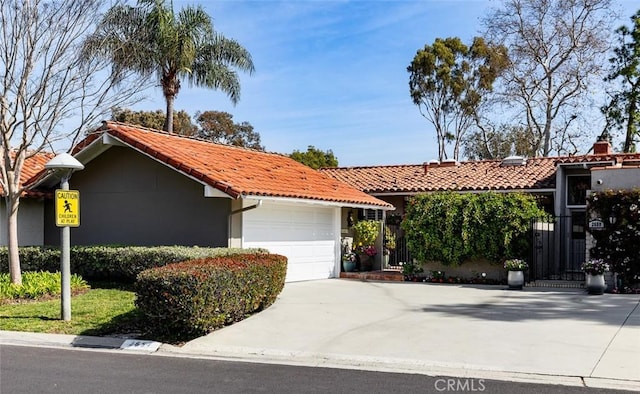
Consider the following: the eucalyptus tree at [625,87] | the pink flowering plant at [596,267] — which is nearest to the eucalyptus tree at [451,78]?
the eucalyptus tree at [625,87]

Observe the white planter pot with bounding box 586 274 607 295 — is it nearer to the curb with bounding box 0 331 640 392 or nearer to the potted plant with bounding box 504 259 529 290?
the potted plant with bounding box 504 259 529 290

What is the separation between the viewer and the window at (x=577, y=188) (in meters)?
20.2

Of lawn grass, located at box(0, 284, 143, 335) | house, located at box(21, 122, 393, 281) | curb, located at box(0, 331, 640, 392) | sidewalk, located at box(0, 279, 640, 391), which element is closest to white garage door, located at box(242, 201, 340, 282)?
house, located at box(21, 122, 393, 281)

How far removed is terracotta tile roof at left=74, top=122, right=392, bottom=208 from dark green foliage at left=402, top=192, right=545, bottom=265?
8.00 feet

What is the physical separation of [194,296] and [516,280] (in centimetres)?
985

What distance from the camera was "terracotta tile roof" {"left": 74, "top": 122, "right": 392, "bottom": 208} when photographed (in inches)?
583

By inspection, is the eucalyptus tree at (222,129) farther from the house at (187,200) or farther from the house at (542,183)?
the house at (187,200)

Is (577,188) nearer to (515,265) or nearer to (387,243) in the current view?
(515,265)

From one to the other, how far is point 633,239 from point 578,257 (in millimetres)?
4313

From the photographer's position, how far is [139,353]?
8.79 m

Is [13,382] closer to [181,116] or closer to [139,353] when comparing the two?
[139,353]

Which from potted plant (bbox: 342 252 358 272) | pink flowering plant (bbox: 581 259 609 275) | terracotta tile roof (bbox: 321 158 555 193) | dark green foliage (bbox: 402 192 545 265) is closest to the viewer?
pink flowering plant (bbox: 581 259 609 275)

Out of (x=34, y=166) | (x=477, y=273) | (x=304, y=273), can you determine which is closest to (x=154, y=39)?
(x=34, y=166)

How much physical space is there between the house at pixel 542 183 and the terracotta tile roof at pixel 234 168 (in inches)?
111
